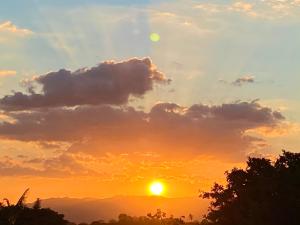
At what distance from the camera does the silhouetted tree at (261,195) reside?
74.1 metres

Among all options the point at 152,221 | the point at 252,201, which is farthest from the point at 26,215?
the point at 152,221

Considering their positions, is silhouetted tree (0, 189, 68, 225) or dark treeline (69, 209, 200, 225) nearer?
silhouetted tree (0, 189, 68, 225)

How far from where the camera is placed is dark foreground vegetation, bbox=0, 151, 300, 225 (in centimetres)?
7406

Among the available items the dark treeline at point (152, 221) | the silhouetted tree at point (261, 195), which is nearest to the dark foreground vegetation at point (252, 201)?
the silhouetted tree at point (261, 195)

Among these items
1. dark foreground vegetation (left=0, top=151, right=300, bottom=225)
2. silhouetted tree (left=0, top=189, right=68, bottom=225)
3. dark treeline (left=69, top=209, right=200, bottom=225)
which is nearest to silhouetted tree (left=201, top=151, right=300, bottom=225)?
dark foreground vegetation (left=0, top=151, right=300, bottom=225)

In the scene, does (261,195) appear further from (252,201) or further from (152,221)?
(152,221)

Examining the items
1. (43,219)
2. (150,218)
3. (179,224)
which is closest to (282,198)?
(43,219)

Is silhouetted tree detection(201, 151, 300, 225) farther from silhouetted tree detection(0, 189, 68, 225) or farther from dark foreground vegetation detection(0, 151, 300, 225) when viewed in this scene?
silhouetted tree detection(0, 189, 68, 225)

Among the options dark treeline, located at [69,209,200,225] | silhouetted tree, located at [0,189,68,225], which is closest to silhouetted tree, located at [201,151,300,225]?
silhouetted tree, located at [0,189,68,225]

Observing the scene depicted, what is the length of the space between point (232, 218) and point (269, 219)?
1533 cm

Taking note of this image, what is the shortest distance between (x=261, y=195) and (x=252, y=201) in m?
2.10

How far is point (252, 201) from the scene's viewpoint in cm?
7981

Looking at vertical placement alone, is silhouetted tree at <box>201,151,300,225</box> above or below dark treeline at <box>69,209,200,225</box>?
below

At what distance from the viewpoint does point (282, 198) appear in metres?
74.8
